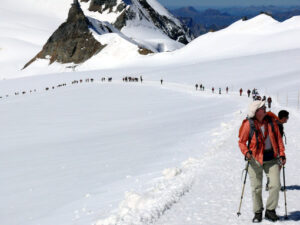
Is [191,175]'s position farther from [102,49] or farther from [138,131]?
[102,49]

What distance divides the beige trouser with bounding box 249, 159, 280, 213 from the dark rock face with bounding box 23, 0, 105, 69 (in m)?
132

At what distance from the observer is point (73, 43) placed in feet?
477

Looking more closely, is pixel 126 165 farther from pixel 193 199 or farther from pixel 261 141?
pixel 261 141

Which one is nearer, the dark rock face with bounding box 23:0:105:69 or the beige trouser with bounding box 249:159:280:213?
the beige trouser with bounding box 249:159:280:213

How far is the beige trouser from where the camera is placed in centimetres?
671

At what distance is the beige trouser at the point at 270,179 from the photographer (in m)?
6.71

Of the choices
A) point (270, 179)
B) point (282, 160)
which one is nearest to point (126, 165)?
point (270, 179)

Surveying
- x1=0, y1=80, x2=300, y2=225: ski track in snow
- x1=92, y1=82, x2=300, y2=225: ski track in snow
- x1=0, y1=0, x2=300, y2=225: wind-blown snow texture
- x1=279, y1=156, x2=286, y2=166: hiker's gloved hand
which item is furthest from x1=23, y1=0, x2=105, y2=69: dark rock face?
x1=279, y1=156, x2=286, y2=166: hiker's gloved hand

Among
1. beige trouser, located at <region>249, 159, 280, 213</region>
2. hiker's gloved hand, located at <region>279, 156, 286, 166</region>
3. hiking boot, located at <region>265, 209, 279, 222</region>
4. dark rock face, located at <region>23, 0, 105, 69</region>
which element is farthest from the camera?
dark rock face, located at <region>23, 0, 105, 69</region>

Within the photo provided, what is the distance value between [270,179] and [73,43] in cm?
14416

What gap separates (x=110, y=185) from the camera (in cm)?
1209

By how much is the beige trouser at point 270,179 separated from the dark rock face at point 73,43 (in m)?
132

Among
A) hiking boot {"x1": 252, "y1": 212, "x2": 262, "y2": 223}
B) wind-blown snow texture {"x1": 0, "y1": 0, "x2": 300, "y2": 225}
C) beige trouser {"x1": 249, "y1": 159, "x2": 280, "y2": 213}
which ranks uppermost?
beige trouser {"x1": 249, "y1": 159, "x2": 280, "y2": 213}

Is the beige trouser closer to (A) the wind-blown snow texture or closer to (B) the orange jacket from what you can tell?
(B) the orange jacket
